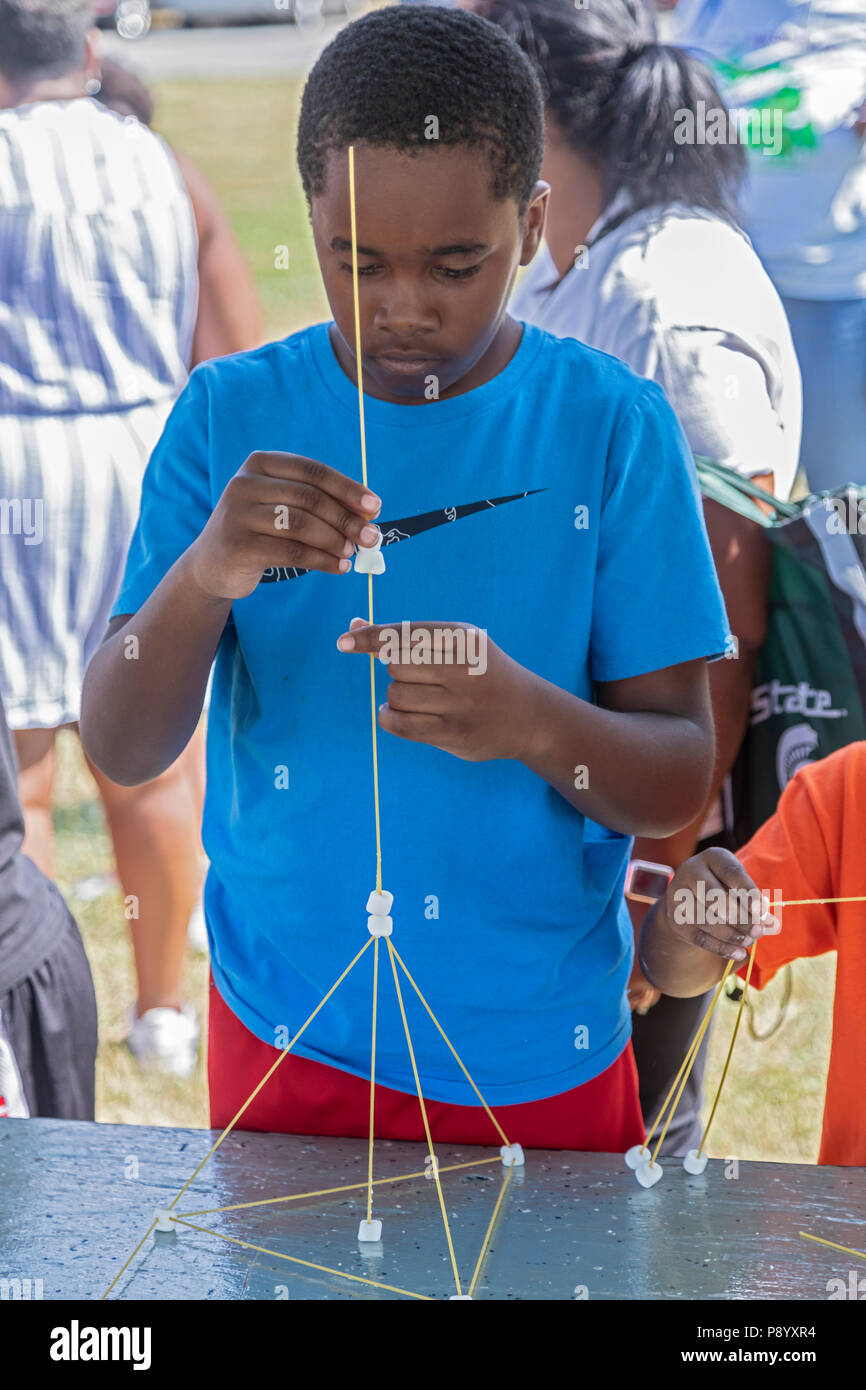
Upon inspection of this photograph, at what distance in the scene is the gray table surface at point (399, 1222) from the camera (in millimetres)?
874

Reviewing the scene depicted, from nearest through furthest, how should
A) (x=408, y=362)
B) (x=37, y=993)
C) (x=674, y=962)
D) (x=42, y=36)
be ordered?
(x=408, y=362) → (x=674, y=962) → (x=37, y=993) → (x=42, y=36)

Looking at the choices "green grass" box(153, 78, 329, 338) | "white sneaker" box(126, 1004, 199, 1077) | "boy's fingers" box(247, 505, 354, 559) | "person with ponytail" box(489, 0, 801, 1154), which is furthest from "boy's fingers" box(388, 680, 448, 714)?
"green grass" box(153, 78, 329, 338)

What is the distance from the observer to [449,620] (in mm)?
997

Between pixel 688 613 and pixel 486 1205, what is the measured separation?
45 cm

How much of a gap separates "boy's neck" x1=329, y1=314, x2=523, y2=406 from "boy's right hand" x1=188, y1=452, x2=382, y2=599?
18cm

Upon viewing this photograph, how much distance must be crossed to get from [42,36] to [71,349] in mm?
446

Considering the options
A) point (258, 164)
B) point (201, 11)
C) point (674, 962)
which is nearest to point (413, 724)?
point (674, 962)

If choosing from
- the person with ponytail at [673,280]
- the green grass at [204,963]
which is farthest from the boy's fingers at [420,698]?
the green grass at [204,963]

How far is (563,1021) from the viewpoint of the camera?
1.04m

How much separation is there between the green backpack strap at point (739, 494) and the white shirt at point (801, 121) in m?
0.32

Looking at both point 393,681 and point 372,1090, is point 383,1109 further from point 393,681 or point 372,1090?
point 393,681

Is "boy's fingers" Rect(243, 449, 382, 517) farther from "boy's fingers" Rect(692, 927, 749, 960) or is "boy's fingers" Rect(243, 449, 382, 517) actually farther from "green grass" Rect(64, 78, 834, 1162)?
"green grass" Rect(64, 78, 834, 1162)

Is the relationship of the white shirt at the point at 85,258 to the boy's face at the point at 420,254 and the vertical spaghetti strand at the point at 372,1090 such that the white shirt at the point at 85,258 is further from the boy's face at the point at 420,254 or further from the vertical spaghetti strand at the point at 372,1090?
the vertical spaghetti strand at the point at 372,1090

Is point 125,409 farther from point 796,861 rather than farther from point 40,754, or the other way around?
point 796,861
